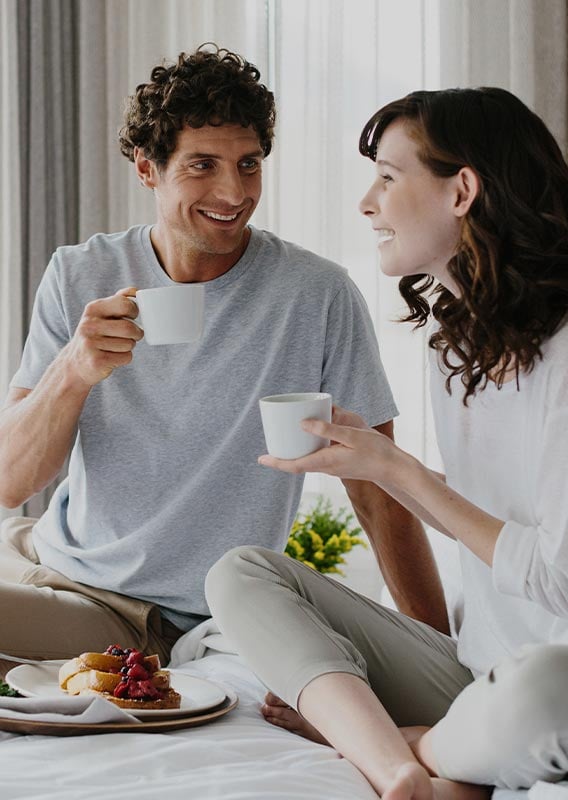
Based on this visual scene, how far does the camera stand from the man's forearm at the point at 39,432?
198 cm

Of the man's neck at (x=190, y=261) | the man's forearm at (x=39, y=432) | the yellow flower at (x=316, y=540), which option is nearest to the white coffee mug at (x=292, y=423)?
the man's forearm at (x=39, y=432)

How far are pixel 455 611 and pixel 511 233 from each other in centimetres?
85

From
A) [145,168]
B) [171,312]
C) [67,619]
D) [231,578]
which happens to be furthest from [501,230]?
[67,619]

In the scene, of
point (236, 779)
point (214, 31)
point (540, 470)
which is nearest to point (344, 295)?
point (540, 470)

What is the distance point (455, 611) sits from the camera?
207 cm

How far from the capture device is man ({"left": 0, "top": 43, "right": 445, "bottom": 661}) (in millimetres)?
2123

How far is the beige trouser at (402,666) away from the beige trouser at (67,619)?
496mm

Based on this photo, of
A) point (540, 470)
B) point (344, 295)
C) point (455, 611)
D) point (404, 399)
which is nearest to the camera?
point (540, 470)

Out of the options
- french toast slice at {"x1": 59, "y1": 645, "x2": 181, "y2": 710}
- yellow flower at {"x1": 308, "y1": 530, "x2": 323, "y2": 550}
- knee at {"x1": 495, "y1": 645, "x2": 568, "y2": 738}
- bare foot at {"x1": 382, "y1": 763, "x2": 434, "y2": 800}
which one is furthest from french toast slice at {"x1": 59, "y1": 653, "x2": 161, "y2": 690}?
yellow flower at {"x1": 308, "y1": 530, "x2": 323, "y2": 550}

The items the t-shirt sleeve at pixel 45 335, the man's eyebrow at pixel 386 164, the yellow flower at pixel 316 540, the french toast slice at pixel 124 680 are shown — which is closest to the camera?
the french toast slice at pixel 124 680

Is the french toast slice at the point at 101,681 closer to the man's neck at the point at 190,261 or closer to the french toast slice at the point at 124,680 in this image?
the french toast slice at the point at 124,680

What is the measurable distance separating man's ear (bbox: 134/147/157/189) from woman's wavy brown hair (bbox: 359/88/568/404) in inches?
32.6

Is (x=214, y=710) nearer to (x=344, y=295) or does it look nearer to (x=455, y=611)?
(x=455, y=611)

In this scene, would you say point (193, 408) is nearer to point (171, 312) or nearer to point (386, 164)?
point (171, 312)
